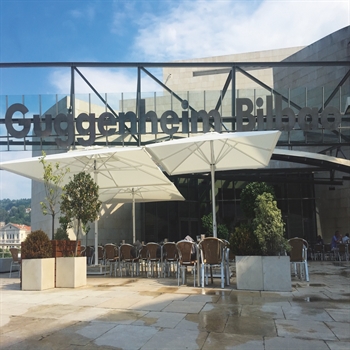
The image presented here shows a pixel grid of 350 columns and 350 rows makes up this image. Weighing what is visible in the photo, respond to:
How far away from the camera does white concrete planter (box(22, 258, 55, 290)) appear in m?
7.26

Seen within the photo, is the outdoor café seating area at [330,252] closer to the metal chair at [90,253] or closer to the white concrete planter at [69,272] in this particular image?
the metal chair at [90,253]

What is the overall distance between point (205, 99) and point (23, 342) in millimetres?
12851

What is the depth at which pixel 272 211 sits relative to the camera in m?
6.82

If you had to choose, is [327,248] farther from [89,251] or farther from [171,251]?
[89,251]

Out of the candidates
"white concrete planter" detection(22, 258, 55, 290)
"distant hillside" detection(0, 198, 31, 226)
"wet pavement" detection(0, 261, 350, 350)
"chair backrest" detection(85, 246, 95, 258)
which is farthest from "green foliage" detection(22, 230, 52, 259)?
"distant hillside" detection(0, 198, 31, 226)

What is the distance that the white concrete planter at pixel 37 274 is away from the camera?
286 inches

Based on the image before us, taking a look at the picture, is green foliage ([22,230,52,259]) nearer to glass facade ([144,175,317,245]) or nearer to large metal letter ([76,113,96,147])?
large metal letter ([76,113,96,147])

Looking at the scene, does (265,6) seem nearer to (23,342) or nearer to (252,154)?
(252,154)

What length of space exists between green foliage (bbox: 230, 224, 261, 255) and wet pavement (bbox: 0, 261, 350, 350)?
754 mm

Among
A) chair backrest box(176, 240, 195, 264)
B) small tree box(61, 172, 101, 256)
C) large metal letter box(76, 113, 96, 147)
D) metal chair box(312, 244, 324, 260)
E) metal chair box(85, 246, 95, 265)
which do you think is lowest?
metal chair box(312, 244, 324, 260)

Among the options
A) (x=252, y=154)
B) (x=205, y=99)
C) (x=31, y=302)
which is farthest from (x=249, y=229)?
(x=205, y=99)

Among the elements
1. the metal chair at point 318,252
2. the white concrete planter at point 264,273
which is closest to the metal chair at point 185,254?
the white concrete planter at point 264,273

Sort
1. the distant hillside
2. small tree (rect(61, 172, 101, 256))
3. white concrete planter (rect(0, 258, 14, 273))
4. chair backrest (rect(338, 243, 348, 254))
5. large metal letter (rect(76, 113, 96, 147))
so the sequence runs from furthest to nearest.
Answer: the distant hillside
chair backrest (rect(338, 243, 348, 254))
large metal letter (rect(76, 113, 96, 147))
white concrete planter (rect(0, 258, 14, 273))
small tree (rect(61, 172, 101, 256))

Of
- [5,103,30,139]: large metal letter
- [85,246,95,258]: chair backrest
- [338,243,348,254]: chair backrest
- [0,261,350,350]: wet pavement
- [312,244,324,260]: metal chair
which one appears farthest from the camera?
[312,244,324,260]: metal chair
